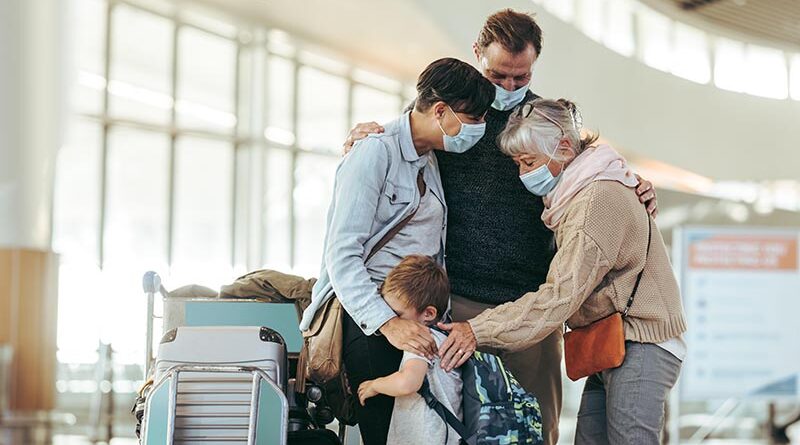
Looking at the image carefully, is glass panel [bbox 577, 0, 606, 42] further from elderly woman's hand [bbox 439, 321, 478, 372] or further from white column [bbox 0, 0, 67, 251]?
white column [bbox 0, 0, 67, 251]

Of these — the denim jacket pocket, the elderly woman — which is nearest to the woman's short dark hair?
the elderly woman

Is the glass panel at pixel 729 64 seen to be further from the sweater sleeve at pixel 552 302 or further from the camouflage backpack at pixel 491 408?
the camouflage backpack at pixel 491 408

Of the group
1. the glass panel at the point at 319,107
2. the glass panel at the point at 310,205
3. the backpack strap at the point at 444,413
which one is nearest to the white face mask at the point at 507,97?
the backpack strap at the point at 444,413

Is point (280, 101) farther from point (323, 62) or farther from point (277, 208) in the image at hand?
point (277, 208)

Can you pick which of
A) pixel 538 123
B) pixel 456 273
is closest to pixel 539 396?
pixel 456 273

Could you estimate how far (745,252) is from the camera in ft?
30.5

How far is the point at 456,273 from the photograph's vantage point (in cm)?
331

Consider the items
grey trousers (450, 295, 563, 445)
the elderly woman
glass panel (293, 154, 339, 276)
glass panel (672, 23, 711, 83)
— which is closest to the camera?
the elderly woman

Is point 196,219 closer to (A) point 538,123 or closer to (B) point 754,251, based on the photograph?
(B) point 754,251

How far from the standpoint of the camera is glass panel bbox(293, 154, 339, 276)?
15008mm

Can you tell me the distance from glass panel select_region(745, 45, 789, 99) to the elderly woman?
10.8 metres

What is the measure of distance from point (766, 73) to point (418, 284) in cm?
1177

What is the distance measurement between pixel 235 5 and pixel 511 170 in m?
10.9

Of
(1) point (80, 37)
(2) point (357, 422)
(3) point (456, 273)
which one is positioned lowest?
(2) point (357, 422)
